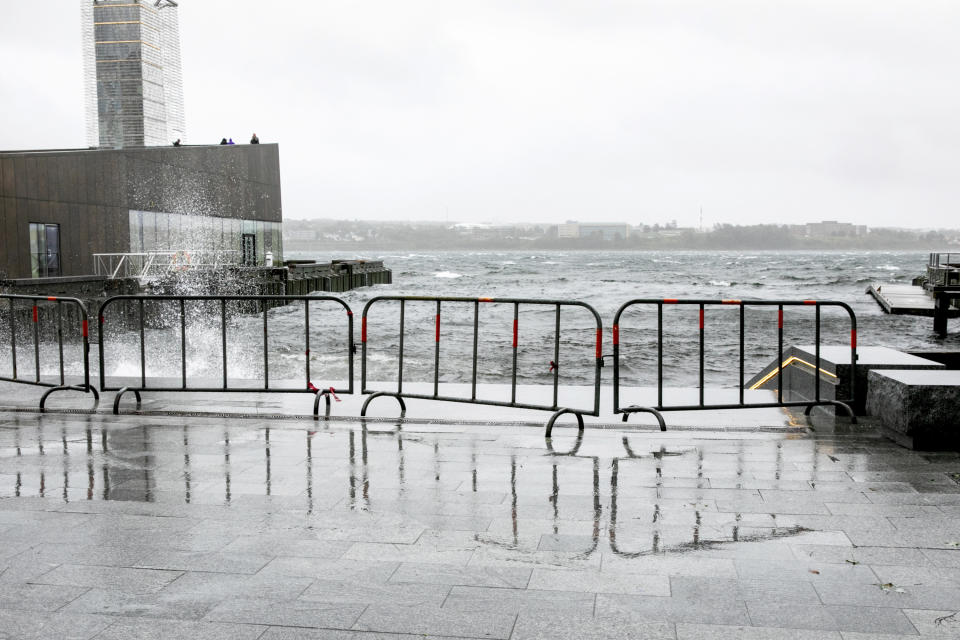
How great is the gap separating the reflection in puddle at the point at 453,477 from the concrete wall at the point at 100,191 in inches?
1053

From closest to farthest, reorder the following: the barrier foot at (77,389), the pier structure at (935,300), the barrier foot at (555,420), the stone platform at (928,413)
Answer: the stone platform at (928,413), the barrier foot at (555,420), the barrier foot at (77,389), the pier structure at (935,300)

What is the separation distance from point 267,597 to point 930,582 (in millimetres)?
3139

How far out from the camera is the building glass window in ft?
105

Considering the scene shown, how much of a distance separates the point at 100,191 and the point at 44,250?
419 centimetres

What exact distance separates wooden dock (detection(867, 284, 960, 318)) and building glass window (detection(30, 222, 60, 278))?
34.9 metres

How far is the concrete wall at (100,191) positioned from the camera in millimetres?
31109

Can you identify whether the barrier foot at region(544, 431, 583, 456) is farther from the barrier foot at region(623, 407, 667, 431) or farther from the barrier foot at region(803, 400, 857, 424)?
the barrier foot at region(803, 400, 857, 424)

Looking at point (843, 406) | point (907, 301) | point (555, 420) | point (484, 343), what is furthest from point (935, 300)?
point (555, 420)

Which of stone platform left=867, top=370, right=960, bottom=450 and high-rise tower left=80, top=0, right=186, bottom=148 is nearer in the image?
stone platform left=867, top=370, right=960, bottom=450

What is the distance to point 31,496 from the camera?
5598 millimetres

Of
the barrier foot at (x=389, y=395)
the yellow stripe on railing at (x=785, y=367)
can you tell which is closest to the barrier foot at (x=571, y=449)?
the barrier foot at (x=389, y=395)

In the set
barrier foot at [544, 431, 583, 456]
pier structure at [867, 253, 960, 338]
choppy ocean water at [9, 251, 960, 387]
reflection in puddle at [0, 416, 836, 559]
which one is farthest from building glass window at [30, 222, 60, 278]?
pier structure at [867, 253, 960, 338]

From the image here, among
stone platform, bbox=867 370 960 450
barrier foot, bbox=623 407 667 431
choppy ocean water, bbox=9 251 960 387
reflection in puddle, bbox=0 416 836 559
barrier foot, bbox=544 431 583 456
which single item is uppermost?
stone platform, bbox=867 370 960 450

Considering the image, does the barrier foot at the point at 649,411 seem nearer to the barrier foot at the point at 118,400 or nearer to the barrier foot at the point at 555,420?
the barrier foot at the point at 555,420
